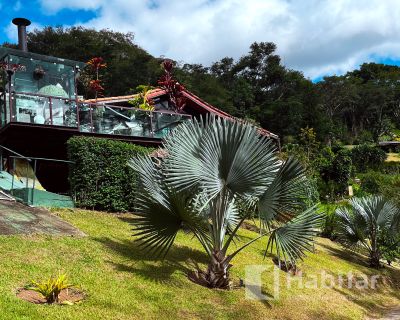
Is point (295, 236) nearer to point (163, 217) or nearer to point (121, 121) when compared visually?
point (163, 217)

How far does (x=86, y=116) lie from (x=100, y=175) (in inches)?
154

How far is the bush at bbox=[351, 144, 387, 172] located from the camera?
1816 inches

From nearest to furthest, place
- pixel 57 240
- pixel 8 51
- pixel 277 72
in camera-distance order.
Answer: pixel 57 240, pixel 8 51, pixel 277 72

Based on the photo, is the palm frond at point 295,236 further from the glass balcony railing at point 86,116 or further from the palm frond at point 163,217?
the glass balcony railing at point 86,116

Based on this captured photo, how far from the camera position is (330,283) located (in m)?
11.0

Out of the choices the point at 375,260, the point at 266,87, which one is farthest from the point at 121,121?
the point at 266,87

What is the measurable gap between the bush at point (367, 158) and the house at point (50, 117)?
110ft

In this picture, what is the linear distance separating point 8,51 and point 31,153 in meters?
3.57

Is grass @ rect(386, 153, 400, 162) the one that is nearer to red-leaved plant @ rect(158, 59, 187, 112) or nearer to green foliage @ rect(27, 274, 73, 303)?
red-leaved plant @ rect(158, 59, 187, 112)

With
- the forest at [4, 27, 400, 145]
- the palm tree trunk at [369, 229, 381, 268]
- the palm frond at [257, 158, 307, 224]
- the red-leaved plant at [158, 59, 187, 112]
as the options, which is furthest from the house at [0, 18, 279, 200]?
the forest at [4, 27, 400, 145]

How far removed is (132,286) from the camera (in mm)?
7098

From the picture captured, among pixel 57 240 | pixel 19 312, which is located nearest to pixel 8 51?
pixel 57 240

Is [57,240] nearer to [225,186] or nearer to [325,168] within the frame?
[225,186]

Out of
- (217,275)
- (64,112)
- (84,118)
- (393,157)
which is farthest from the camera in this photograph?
(393,157)
